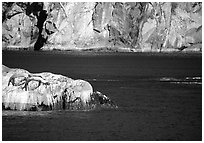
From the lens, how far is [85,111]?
48125 millimetres

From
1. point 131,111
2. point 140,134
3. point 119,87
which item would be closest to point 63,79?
point 131,111

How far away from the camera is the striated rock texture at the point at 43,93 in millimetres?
46781

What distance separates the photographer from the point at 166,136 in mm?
39625

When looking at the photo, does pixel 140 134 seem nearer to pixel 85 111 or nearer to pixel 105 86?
pixel 85 111

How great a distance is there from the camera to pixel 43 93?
153 ft

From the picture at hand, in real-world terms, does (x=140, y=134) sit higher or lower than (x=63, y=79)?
lower

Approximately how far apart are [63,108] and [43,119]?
14.6ft

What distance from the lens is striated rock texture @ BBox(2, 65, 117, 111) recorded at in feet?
153

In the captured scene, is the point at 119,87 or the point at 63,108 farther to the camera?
the point at 119,87

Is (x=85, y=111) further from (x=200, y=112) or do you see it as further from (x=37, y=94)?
(x=200, y=112)

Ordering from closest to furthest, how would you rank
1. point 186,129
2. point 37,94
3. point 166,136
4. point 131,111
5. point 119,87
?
1. point 166,136
2. point 186,129
3. point 37,94
4. point 131,111
5. point 119,87

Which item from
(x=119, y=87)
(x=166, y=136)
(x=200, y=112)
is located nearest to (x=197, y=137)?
(x=166, y=136)

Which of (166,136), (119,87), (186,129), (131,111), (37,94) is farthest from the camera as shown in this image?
(119,87)

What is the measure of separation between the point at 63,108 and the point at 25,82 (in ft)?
13.2
